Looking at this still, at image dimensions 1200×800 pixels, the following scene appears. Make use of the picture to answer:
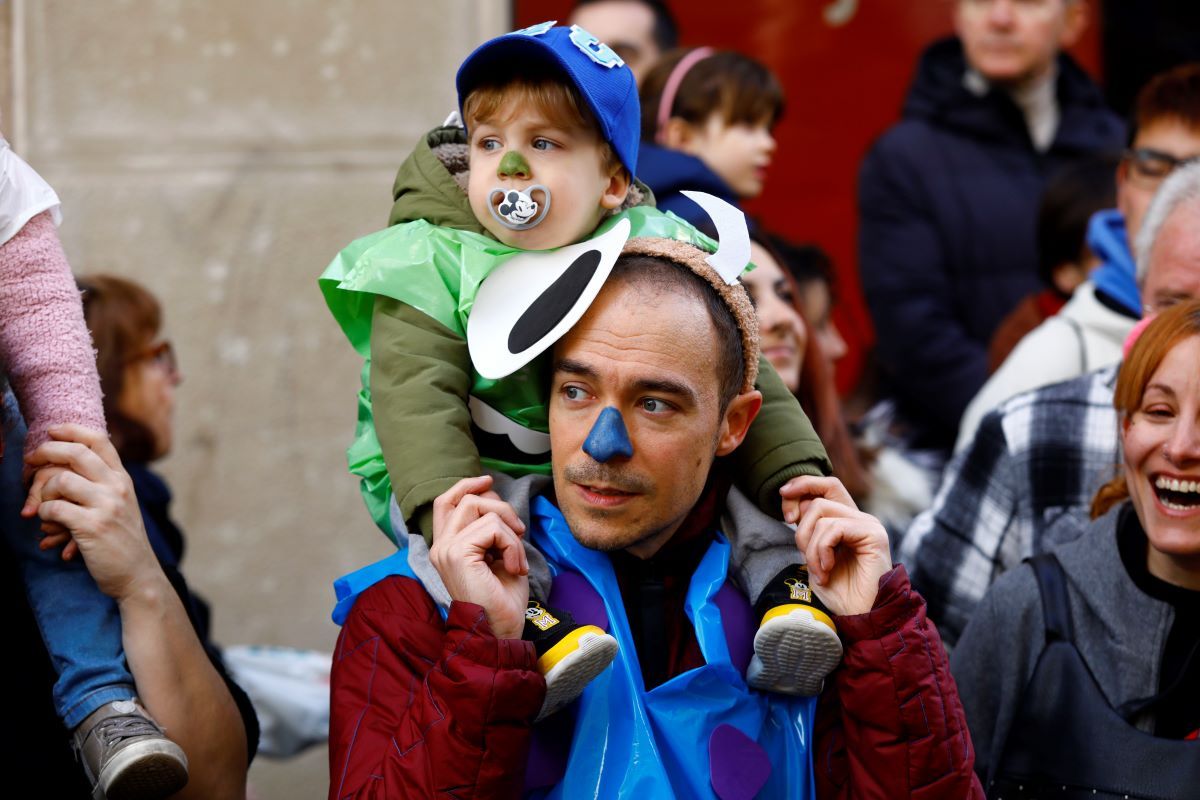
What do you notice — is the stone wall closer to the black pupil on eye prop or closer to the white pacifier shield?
the white pacifier shield

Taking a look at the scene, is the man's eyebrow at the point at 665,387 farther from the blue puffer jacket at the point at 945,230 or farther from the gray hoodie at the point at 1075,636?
the blue puffer jacket at the point at 945,230

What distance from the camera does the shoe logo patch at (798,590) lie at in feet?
8.80

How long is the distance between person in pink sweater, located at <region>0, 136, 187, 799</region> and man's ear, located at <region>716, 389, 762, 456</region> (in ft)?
3.39

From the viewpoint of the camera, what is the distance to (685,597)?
2.76 meters

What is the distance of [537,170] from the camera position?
9.21 ft

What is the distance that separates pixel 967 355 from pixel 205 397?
2513 mm

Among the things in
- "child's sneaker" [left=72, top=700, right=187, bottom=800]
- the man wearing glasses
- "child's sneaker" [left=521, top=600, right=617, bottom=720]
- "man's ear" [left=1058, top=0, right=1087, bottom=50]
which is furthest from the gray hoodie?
"man's ear" [left=1058, top=0, right=1087, bottom=50]

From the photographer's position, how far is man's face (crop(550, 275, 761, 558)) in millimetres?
2662

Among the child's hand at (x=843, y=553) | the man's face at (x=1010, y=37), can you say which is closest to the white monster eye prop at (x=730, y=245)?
the child's hand at (x=843, y=553)

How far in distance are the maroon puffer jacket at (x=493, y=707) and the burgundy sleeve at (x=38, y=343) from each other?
0.64 metres

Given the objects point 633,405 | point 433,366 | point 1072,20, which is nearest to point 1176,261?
point 633,405

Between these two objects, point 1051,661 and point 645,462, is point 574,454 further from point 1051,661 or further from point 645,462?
point 1051,661

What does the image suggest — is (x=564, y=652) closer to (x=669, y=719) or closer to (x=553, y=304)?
(x=669, y=719)

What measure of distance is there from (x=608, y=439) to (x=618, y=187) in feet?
1.82
